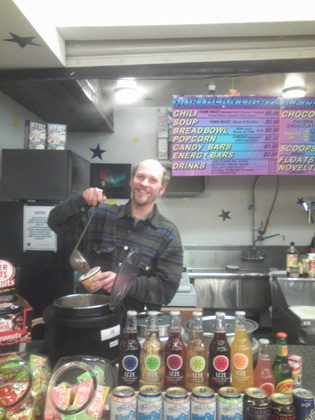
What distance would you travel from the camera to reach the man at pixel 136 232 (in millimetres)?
1721

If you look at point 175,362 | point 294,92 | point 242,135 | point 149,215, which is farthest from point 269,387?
point 294,92

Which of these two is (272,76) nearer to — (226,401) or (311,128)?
(311,128)

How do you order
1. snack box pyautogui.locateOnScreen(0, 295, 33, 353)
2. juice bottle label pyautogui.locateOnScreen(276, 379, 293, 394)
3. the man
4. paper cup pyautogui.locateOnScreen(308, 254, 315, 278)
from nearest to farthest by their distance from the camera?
1. juice bottle label pyautogui.locateOnScreen(276, 379, 293, 394)
2. snack box pyautogui.locateOnScreen(0, 295, 33, 353)
3. the man
4. paper cup pyautogui.locateOnScreen(308, 254, 315, 278)

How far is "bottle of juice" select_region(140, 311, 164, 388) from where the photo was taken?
0.99 meters

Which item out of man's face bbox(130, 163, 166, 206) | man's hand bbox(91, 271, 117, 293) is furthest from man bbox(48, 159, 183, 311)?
man's hand bbox(91, 271, 117, 293)

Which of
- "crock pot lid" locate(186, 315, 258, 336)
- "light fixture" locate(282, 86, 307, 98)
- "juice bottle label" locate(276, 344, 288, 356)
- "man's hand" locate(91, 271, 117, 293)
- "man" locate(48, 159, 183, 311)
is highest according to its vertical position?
"light fixture" locate(282, 86, 307, 98)

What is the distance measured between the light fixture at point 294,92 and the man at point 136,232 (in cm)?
195

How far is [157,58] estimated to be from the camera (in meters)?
1.38

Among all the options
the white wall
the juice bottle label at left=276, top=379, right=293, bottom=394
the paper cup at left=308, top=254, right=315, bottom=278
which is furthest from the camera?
the white wall

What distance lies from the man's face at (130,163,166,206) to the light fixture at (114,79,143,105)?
145 centimetres

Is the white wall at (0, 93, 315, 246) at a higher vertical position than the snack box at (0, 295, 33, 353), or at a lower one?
higher

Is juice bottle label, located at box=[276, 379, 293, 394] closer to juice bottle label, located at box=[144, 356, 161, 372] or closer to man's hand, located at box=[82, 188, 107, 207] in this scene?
juice bottle label, located at box=[144, 356, 161, 372]

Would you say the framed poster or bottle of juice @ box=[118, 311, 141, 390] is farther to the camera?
the framed poster

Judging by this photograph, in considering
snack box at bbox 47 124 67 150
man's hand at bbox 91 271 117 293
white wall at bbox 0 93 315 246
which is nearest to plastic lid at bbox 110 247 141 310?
man's hand at bbox 91 271 117 293
